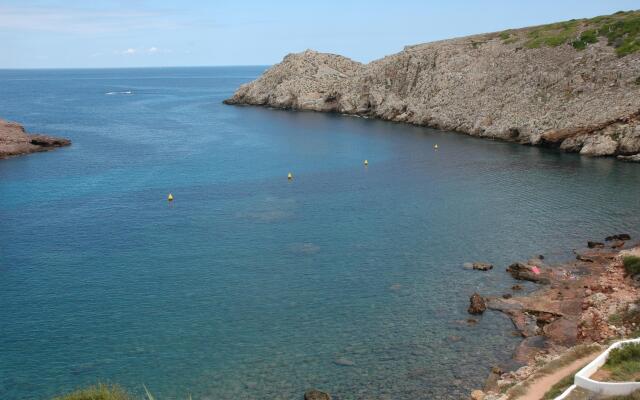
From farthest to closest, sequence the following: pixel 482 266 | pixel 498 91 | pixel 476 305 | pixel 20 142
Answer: pixel 498 91 → pixel 20 142 → pixel 482 266 → pixel 476 305

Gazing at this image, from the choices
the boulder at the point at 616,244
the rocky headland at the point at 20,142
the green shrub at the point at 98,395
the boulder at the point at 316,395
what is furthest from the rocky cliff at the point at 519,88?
the green shrub at the point at 98,395

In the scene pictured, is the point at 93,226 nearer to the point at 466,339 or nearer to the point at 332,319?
the point at 332,319

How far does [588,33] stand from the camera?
12638cm

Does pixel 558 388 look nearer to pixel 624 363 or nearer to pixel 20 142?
pixel 624 363

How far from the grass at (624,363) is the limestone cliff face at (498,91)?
7168 cm

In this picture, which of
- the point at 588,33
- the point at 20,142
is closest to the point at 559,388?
the point at 20,142

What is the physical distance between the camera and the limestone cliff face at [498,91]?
102312 millimetres

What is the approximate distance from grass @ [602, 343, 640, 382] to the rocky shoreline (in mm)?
5197

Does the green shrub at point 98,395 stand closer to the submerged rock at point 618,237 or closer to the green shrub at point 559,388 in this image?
the green shrub at point 559,388

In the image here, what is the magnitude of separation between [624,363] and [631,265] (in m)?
23.0

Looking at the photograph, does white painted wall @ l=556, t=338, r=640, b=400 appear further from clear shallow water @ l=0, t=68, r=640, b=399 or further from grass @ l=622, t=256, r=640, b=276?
grass @ l=622, t=256, r=640, b=276

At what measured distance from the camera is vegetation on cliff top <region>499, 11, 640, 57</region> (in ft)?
383

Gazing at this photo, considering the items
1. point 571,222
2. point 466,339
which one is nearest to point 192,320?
point 466,339

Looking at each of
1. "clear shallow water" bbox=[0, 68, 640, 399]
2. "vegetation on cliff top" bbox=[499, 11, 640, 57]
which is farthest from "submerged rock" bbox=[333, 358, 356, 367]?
"vegetation on cliff top" bbox=[499, 11, 640, 57]
